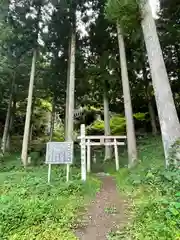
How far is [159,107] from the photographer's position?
265 inches

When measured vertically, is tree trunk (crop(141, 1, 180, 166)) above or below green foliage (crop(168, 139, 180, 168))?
above

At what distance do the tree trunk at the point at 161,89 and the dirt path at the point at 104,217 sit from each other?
1895mm

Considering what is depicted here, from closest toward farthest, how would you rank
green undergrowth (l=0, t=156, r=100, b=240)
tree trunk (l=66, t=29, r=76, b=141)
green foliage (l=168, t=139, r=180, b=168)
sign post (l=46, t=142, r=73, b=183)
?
green undergrowth (l=0, t=156, r=100, b=240), green foliage (l=168, t=139, r=180, b=168), sign post (l=46, t=142, r=73, b=183), tree trunk (l=66, t=29, r=76, b=141)

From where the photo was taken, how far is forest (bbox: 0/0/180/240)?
415 centimetres

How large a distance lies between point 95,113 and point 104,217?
18335 millimetres

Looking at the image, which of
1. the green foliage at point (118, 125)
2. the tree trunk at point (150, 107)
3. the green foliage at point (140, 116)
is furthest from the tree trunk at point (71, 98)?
the green foliage at point (140, 116)

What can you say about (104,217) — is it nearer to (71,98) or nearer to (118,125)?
(71,98)

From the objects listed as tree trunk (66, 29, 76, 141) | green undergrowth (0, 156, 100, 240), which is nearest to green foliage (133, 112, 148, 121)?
tree trunk (66, 29, 76, 141)

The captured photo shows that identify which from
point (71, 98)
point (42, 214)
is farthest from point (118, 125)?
point (42, 214)

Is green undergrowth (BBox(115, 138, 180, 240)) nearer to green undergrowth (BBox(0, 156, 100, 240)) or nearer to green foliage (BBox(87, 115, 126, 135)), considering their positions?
green undergrowth (BBox(0, 156, 100, 240))

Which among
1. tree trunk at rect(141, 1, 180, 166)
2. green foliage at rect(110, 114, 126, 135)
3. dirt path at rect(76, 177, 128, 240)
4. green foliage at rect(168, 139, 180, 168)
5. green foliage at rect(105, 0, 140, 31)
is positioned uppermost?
green foliage at rect(105, 0, 140, 31)

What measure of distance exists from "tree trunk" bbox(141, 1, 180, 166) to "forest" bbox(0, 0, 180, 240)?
0.03 m

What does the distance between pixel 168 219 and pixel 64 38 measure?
13.2 metres

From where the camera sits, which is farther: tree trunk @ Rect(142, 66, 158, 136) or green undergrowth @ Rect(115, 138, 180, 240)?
tree trunk @ Rect(142, 66, 158, 136)
